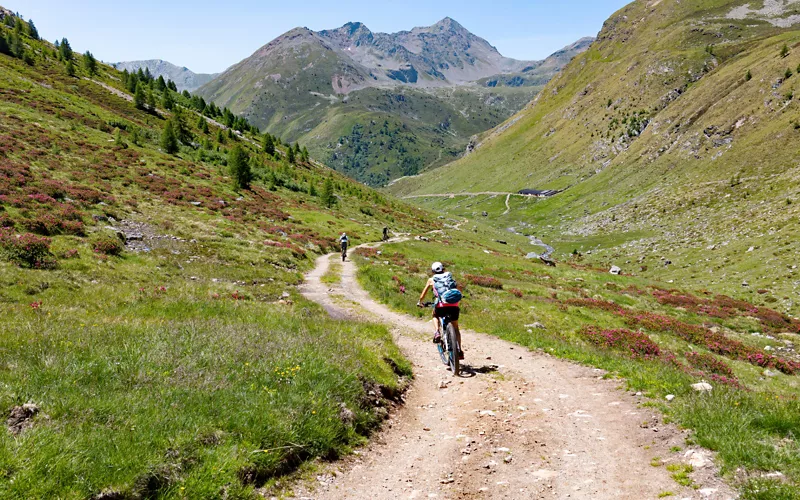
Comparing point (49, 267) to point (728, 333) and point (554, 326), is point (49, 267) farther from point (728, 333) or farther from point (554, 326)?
point (728, 333)

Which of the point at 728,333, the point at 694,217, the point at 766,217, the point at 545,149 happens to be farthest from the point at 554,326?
the point at 545,149

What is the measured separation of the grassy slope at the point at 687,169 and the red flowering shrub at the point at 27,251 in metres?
54.5

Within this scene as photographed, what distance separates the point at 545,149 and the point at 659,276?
148416 millimetres

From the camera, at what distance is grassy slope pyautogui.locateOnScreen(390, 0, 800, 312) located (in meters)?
52.5

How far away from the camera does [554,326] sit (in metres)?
21.8

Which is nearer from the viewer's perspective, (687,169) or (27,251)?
(27,251)

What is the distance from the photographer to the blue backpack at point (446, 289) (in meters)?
12.7

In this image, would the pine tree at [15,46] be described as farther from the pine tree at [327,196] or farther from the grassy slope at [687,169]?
the grassy slope at [687,169]

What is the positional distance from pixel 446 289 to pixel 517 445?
5611 millimetres

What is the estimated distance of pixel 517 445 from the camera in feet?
26.4

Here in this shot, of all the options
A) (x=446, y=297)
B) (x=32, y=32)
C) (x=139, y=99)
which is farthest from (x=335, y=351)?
(x=32, y=32)

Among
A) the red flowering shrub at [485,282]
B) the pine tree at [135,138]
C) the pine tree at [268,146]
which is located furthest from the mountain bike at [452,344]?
the pine tree at [268,146]

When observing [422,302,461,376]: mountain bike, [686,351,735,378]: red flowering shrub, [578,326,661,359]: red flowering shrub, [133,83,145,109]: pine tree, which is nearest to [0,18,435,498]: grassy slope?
[422,302,461,376]: mountain bike

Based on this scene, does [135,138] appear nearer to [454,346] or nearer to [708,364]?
[454,346]
